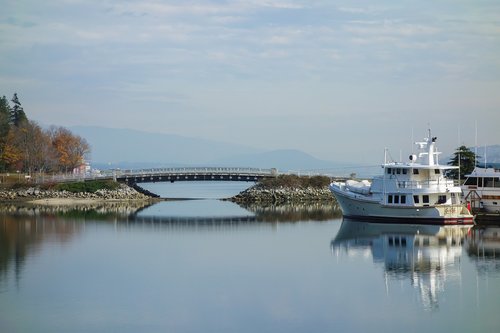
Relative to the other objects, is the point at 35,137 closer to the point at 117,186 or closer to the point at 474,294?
the point at 117,186

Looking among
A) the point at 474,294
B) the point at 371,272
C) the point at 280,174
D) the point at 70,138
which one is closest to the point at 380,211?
the point at 371,272

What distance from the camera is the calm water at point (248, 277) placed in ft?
86.4

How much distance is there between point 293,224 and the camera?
57.0 meters

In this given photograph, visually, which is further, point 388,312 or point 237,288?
point 237,288

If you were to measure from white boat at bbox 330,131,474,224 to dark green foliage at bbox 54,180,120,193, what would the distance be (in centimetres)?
3516

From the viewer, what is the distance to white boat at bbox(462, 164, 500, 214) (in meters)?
53.9

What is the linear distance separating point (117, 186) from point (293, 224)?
3329 cm

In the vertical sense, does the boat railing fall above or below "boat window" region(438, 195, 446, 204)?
above

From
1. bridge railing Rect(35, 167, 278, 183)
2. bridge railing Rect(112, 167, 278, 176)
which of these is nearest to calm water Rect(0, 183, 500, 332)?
bridge railing Rect(35, 167, 278, 183)

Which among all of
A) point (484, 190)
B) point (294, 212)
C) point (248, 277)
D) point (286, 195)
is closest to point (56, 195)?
point (286, 195)

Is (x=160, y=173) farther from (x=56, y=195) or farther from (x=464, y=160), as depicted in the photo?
(x=464, y=160)

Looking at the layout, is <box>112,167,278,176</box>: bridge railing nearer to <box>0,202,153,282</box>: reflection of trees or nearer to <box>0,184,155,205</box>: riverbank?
<box>0,184,155,205</box>: riverbank

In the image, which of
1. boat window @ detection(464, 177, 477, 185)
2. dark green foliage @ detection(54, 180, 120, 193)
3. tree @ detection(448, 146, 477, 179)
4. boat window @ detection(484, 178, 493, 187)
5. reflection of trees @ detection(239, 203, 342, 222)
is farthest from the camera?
dark green foliage @ detection(54, 180, 120, 193)

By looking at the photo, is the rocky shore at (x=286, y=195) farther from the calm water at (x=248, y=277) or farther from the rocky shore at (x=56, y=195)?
the calm water at (x=248, y=277)
